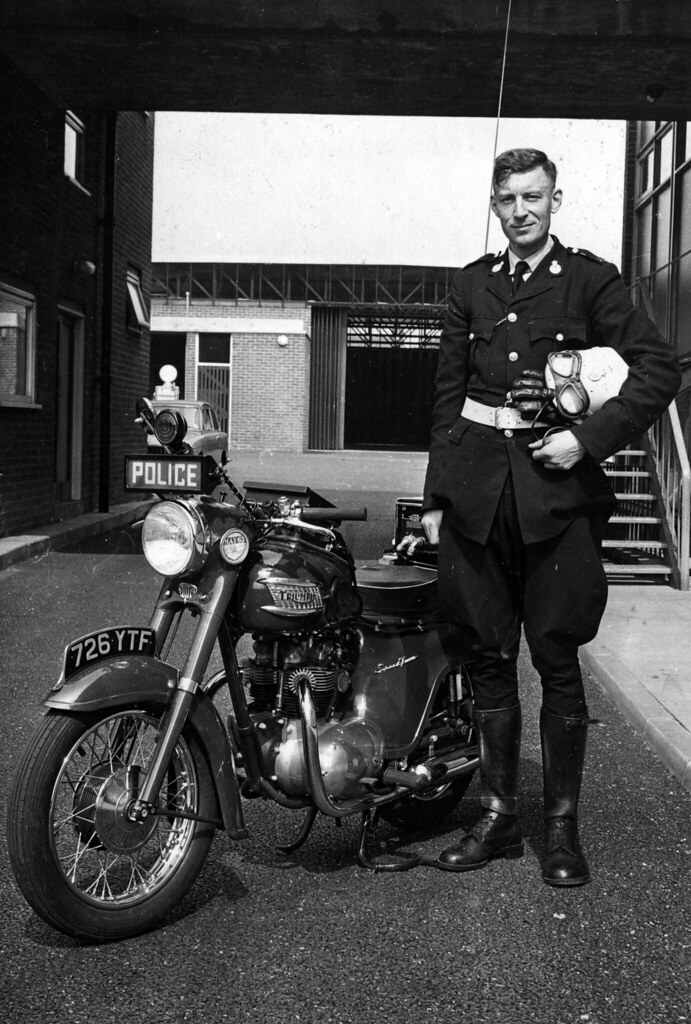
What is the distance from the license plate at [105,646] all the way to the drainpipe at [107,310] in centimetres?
1264

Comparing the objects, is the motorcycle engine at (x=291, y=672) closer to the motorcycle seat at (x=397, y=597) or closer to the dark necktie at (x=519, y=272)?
the motorcycle seat at (x=397, y=597)

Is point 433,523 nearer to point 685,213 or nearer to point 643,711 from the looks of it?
point 643,711

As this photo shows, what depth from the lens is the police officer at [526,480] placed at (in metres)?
3.35

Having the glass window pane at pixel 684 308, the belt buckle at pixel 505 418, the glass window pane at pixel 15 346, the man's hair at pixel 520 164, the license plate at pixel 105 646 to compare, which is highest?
the glass window pane at pixel 684 308

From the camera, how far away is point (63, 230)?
13734mm

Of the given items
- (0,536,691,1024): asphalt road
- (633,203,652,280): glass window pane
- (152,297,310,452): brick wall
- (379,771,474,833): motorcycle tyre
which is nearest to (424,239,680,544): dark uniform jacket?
(379,771,474,833): motorcycle tyre

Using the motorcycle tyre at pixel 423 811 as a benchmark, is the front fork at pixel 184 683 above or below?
above

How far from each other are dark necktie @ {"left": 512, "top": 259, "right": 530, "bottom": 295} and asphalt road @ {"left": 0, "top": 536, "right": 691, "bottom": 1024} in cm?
172

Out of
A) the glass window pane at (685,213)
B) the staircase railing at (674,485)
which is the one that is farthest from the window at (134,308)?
the staircase railing at (674,485)

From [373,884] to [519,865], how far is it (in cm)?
47

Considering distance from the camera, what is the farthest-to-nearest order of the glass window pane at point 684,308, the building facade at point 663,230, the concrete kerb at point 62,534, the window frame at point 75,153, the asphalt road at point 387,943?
the window frame at point 75,153, the building facade at point 663,230, the glass window pane at point 684,308, the concrete kerb at point 62,534, the asphalt road at point 387,943

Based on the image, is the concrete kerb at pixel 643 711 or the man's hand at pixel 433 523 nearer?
the man's hand at pixel 433 523

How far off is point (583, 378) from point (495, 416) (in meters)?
0.27

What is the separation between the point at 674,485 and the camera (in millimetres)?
11289
